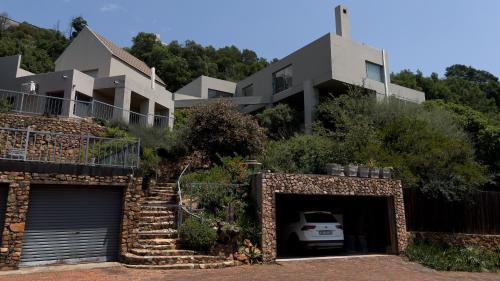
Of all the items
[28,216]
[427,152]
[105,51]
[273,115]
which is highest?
[105,51]

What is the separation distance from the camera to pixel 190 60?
49.7 meters

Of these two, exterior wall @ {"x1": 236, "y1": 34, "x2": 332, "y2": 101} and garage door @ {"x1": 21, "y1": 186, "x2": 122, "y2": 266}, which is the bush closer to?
garage door @ {"x1": 21, "y1": 186, "x2": 122, "y2": 266}

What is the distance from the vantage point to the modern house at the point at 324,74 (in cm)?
2534

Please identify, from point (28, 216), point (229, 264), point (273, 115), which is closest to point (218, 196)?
point (229, 264)

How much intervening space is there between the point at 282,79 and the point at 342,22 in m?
6.05

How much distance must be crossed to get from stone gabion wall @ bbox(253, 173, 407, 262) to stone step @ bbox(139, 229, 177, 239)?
9.28 feet

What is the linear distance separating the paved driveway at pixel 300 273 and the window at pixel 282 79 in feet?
59.5

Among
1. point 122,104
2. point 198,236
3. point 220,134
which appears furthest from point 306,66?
point 198,236

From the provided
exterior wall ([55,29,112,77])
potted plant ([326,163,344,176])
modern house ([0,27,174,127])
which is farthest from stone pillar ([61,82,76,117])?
potted plant ([326,163,344,176])

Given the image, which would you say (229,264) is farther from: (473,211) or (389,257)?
(473,211)

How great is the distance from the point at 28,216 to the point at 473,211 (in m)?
16.7

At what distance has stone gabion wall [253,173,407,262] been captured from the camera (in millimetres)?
12117

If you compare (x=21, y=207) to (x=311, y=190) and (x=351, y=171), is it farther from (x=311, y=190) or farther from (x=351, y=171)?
(x=351, y=171)

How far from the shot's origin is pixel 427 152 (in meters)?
16.2
